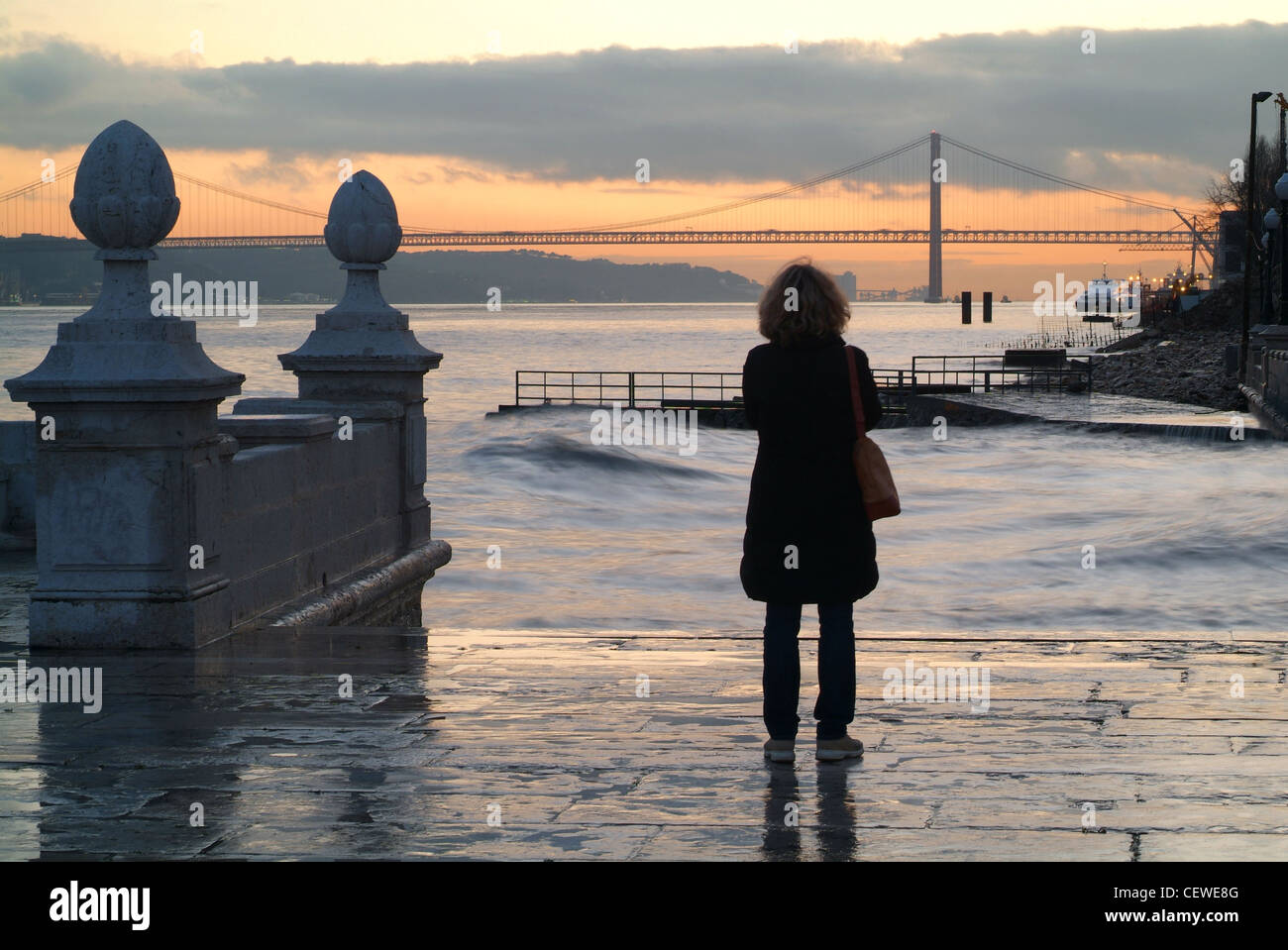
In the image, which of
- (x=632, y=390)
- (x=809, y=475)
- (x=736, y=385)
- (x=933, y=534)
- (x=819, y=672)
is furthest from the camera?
(x=736, y=385)

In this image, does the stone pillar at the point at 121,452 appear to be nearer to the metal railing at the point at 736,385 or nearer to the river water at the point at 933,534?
the river water at the point at 933,534

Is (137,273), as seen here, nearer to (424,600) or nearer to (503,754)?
(503,754)

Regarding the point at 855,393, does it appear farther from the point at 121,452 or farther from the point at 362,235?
the point at 362,235

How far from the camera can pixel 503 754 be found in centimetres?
490

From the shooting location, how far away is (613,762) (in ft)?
15.8

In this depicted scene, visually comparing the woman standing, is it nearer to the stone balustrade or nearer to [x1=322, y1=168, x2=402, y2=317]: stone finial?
the stone balustrade

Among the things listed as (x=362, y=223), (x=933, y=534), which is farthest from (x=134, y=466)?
(x=933, y=534)

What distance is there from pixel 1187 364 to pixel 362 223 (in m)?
52.9

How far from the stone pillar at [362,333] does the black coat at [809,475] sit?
5194 mm

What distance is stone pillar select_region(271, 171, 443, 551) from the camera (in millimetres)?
9547

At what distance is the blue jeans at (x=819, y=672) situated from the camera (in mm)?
4844

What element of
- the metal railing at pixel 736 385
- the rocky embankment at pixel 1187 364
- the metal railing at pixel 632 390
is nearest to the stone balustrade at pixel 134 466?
the metal railing at pixel 736 385
